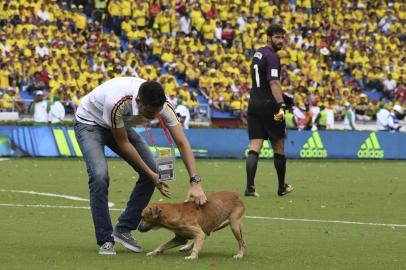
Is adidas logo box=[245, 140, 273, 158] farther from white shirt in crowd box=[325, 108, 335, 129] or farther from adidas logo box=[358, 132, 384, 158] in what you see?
white shirt in crowd box=[325, 108, 335, 129]

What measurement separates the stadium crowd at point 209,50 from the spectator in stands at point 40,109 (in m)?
0.80

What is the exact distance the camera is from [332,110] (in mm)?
38219

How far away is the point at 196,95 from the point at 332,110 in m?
4.54

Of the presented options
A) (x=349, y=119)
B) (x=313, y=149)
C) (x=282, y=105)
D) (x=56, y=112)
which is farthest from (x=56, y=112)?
(x=282, y=105)

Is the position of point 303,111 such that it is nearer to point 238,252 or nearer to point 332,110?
point 332,110

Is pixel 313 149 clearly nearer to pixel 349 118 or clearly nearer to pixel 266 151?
pixel 266 151

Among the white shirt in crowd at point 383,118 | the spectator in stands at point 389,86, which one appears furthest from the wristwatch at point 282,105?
the spectator in stands at point 389,86

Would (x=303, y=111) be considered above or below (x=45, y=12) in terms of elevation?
below

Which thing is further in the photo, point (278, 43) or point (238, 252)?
point (278, 43)

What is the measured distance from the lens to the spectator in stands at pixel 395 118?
36938 mm

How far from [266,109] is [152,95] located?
767 cm

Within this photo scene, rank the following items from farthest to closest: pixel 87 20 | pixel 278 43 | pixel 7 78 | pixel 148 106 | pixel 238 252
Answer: pixel 87 20
pixel 7 78
pixel 278 43
pixel 238 252
pixel 148 106

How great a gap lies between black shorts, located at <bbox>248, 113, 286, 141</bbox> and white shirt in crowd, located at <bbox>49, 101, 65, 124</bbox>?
16.0 m

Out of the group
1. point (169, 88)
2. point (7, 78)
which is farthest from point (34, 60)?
point (169, 88)
